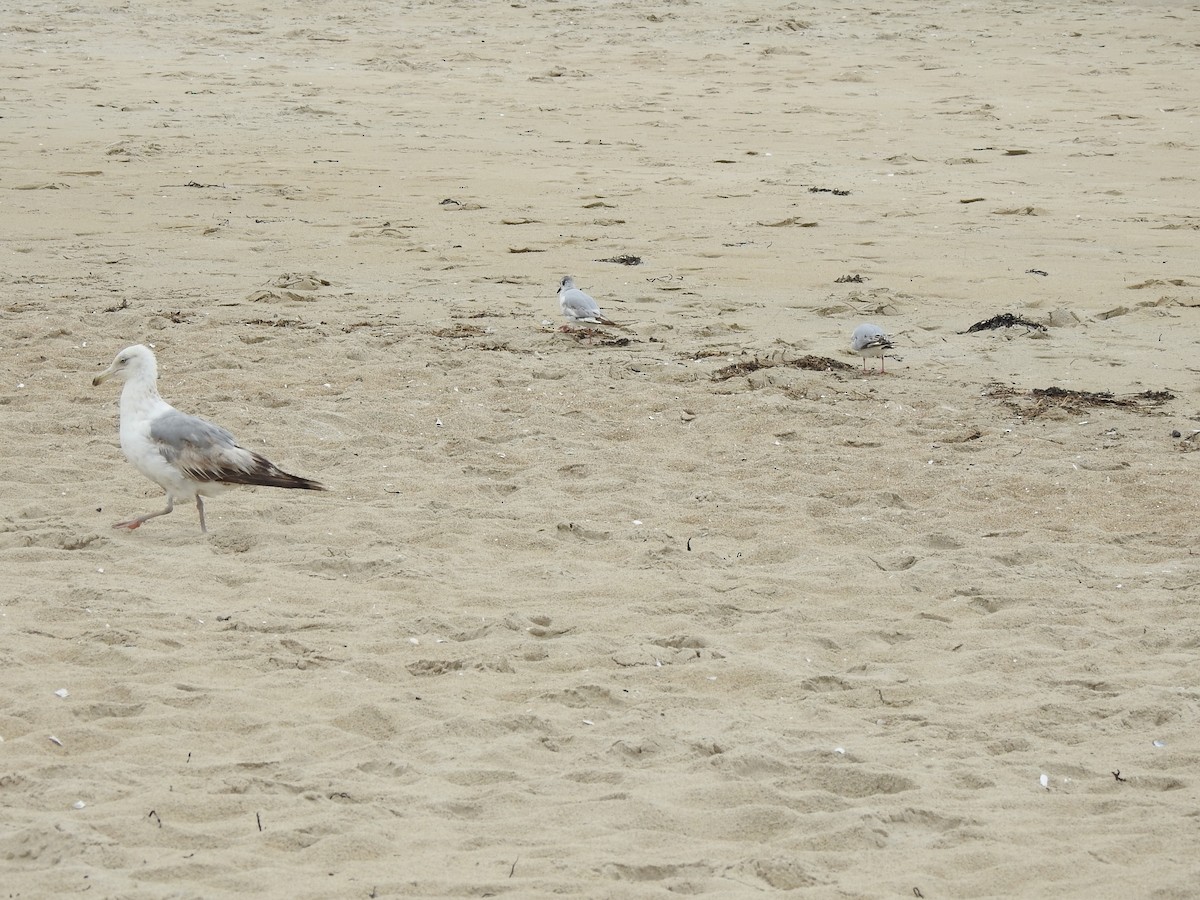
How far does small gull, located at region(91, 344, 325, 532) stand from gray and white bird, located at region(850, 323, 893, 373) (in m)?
3.13

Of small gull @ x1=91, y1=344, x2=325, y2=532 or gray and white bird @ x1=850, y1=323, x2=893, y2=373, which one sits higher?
small gull @ x1=91, y1=344, x2=325, y2=532

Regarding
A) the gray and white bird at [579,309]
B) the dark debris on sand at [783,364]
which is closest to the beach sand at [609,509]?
the dark debris on sand at [783,364]

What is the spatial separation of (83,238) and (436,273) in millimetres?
2724

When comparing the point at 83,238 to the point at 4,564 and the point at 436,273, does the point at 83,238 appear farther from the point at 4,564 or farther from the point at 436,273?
the point at 4,564

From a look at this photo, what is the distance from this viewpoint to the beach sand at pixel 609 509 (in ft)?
11.6

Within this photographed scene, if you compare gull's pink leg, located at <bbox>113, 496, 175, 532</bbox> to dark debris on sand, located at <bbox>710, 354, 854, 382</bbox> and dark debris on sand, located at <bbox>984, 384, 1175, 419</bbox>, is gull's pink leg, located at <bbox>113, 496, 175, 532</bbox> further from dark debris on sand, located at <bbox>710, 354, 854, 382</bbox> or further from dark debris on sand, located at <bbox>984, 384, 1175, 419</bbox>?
dark debris on sand, located at <bbox>984, 384, 1175, 419</bbox>

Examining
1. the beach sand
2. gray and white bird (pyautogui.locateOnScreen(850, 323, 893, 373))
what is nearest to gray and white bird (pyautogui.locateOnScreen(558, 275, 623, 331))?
the beach sand

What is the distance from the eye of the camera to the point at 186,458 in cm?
551

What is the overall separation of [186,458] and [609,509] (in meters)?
1.62

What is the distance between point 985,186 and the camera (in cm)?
1148

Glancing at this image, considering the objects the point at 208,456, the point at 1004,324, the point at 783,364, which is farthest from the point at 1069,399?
the point at 208,456

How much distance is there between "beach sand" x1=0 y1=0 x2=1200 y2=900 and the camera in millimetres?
3541

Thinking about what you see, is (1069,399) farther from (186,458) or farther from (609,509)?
(186,458)

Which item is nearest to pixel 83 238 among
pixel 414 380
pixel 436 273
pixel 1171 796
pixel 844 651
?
pixel 436 273
